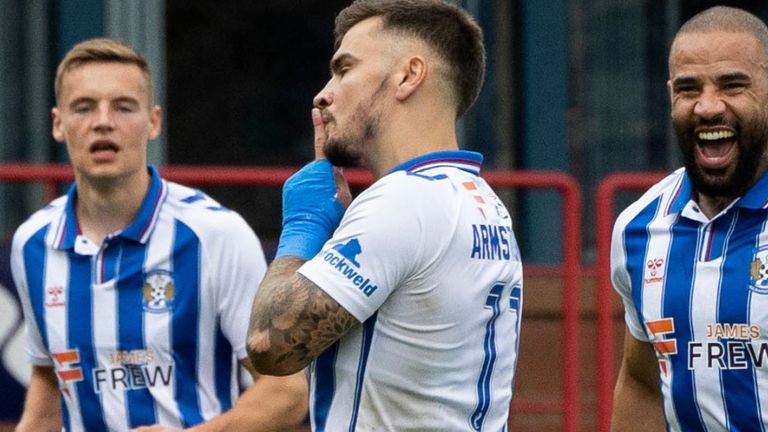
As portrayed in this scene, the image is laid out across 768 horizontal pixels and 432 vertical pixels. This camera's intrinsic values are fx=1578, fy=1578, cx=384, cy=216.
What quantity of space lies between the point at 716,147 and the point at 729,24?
0.33 meters

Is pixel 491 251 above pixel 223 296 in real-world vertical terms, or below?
above

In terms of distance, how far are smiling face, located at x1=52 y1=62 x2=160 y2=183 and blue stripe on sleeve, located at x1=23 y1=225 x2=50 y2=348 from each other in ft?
0.85

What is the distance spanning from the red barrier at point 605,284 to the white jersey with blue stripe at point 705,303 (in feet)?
8.56

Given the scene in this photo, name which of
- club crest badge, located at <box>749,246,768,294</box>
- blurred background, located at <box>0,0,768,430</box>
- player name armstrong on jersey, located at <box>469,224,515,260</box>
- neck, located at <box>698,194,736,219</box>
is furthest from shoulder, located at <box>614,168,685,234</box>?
blurred background, located at <box>0,0,768,430</box>

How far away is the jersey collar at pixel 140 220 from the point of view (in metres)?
5.04

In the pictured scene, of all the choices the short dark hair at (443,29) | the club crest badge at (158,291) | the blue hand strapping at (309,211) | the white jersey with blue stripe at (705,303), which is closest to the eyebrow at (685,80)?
the white jersey with blue stripe at (705,303)

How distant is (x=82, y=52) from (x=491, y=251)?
2.12m

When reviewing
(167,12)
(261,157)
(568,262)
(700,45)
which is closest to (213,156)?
(261,157)

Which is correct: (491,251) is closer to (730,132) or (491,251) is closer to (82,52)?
(730,132)

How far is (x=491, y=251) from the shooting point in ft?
11.7

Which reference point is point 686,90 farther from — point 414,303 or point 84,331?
point 84,331

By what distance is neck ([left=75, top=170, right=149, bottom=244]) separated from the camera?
5.08 meters

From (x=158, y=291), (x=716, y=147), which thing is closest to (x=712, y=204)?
(x=716, y=147)

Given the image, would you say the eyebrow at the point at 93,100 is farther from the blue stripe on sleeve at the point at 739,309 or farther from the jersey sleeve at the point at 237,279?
Answer: the blue stripe on sleeve at the point at 739,309
